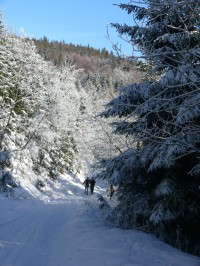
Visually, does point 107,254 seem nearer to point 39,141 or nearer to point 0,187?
point 0,187

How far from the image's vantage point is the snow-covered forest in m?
6.27

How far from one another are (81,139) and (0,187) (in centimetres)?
2268

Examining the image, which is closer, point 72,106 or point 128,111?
point 128,111

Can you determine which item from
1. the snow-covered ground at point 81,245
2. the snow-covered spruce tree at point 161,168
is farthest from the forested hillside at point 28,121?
the snow-covered spruce tree at point 161,168

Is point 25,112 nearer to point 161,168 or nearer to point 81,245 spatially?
point 161,168

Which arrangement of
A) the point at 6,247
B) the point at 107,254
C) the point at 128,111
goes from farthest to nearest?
the point at 128,111 → the point at 6,247 → the point at 107,254

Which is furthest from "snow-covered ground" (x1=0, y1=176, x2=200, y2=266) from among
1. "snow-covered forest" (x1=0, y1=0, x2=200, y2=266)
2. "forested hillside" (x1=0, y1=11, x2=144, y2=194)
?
"forested hillside" (x1=0, y1=11, x2=144, y2=194)

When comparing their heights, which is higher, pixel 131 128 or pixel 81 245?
pixel 131 128

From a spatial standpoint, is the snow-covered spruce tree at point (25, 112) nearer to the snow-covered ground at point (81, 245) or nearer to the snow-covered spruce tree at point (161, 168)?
the snow-covered ground at point (81, 245)

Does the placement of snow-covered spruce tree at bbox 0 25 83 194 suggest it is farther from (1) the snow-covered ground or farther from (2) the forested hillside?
(1) the snow-covered ground

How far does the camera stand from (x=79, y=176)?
44000mm

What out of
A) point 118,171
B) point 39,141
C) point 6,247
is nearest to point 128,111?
point 118,171

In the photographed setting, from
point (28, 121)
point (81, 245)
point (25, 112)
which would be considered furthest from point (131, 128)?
point (28, 121)

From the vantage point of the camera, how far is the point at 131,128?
216 inches
